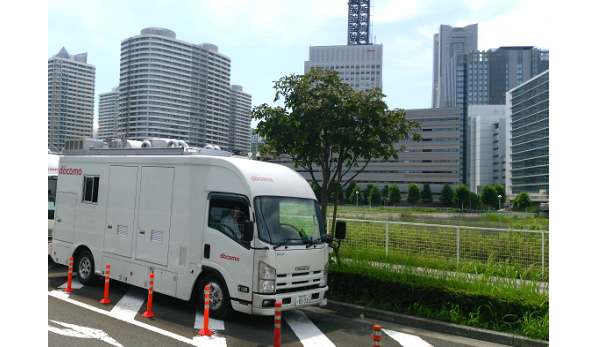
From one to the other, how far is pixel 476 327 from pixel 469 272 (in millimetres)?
2150

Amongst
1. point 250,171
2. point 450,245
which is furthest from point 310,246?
point 450,245

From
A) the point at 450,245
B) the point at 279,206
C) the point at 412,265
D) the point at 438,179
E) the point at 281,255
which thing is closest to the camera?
the point at 281,255

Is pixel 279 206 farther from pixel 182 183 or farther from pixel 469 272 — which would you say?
pixel 469 272

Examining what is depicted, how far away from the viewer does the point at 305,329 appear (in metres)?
7.63

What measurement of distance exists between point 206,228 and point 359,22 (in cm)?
14729

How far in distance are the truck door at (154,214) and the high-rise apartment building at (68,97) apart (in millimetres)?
18749

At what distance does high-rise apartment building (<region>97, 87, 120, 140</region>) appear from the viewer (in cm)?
4607

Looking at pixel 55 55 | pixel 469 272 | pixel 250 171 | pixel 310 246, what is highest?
pixel 55 55

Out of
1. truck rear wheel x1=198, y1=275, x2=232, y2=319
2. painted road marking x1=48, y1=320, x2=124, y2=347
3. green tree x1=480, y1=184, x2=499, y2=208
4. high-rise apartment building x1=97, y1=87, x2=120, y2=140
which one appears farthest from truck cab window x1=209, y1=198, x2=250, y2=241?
green tree x1=480, y1=184, x2=499, y2=208

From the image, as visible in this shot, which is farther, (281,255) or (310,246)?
(310,246)

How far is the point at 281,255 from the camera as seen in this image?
7352 millimetres

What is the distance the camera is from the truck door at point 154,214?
8.62m

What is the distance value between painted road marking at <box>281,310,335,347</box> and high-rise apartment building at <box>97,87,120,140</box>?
4135 cm

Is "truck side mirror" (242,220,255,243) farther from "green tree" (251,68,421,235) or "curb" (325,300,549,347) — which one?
"green tree" (251,68,421,235)
